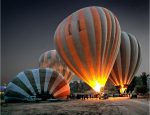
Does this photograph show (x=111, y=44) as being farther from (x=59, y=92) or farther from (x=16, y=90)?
(x=16, y=90)

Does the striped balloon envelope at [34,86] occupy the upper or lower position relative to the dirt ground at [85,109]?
upper

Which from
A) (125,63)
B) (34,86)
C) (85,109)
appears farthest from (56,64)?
(85,109)

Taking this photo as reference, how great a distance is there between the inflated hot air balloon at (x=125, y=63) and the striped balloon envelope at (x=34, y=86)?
13047mm

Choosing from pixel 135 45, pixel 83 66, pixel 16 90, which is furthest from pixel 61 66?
pixel 16 90

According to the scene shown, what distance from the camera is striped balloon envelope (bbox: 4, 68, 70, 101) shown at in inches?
1216

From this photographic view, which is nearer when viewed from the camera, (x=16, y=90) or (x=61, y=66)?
(x=16, y=90)

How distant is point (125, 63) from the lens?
139ft

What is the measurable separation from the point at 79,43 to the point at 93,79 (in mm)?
5236

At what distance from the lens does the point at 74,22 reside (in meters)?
35.2

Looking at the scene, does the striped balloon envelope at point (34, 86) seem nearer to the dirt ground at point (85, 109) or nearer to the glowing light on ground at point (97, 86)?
the glowing light on ground at point (97, 86)

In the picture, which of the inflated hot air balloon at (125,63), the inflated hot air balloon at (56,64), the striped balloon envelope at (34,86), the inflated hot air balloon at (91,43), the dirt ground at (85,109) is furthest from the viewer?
Answer: the inflated hot air balloon at (56,64)

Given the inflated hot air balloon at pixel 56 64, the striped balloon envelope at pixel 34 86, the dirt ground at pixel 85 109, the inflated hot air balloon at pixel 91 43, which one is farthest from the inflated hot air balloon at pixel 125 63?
the dirt ground at pixel 85 109

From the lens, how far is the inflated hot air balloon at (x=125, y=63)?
42.3m

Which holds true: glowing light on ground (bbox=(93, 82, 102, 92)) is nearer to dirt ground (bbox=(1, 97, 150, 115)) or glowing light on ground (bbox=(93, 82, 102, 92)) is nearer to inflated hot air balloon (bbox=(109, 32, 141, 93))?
inflated hot air balloon (bbox=(109, 32, 141, 93))
